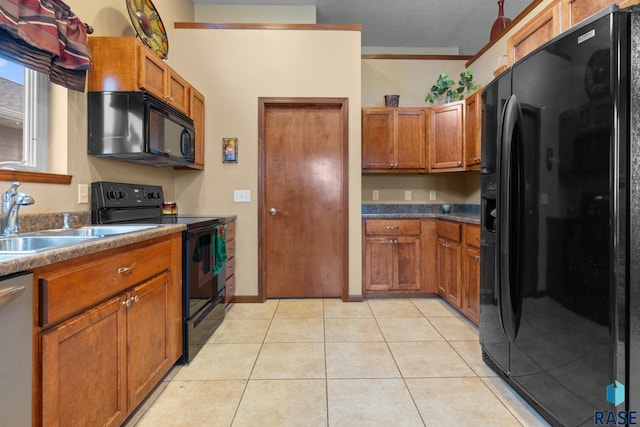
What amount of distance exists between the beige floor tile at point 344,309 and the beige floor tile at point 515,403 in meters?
1.21

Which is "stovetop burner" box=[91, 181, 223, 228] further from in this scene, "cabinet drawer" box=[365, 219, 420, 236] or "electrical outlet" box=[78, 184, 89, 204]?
"cabinet drawer" box=[365, 219, 420, 236]

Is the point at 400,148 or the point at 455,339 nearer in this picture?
the point at 455,339

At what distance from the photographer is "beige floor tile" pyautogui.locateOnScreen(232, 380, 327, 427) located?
1505 millimetres

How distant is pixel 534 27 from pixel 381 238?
212cm

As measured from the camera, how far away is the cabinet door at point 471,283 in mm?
2525

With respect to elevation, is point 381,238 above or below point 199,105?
below

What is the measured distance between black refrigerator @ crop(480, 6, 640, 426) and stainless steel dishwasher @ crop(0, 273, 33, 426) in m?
1.85

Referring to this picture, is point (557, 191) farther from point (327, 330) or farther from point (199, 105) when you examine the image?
point (199, 105)

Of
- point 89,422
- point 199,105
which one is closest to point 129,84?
point 199,105

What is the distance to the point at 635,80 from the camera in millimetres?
1073

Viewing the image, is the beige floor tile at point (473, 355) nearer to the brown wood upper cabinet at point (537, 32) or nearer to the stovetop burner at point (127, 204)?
the brown wood upper cabinet at point (537, 32)

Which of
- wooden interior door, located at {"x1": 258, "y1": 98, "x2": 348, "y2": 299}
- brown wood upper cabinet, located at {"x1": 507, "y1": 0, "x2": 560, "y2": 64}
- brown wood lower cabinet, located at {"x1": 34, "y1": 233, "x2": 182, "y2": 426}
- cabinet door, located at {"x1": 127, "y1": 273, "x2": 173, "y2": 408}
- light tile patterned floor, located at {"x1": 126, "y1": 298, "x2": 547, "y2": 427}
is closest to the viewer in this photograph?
brown wood lower cabinet, located at {"x1": 34, "y1": 233, "x2": 182, "y2": 426}

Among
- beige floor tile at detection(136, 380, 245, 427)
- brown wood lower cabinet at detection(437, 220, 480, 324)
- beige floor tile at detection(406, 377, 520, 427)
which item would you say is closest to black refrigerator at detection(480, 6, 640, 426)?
beige floor tile at detection(406, 377, 520, 427)

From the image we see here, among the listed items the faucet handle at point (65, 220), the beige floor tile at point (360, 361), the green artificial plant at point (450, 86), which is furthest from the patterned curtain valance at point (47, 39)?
the green artificial plant at point (450, 86)
